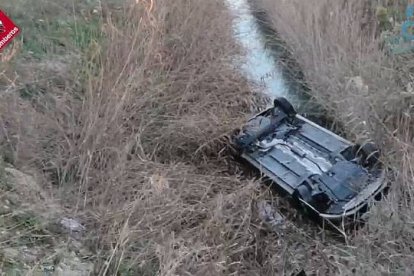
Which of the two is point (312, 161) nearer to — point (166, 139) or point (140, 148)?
point (166, 139)

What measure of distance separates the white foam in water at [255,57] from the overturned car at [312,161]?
84cm

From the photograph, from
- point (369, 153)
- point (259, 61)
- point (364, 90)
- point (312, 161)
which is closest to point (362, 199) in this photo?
point (369, 153)

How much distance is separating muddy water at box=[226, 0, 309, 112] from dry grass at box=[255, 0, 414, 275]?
0.68 ft

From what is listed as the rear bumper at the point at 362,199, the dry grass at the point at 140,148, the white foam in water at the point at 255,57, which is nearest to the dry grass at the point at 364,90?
the rear bumper at the point at 362,199

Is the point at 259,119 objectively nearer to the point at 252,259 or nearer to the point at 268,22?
the point at 252,259

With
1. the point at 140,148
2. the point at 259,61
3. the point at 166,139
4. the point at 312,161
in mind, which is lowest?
the point at 259,61

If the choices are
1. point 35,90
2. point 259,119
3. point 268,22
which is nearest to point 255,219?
point 259,119

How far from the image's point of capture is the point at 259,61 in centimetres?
629

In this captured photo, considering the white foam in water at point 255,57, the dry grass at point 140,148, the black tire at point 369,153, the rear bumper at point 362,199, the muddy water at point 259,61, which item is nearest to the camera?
the dry grass at point 140,148

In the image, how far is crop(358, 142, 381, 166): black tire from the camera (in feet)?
13.3

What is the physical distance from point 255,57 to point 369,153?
259 cm

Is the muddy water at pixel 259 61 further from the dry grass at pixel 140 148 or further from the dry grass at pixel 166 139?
the dry grass at pixel 140 148

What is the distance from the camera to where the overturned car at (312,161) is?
3.86 meters

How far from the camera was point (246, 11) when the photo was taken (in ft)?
24.1
